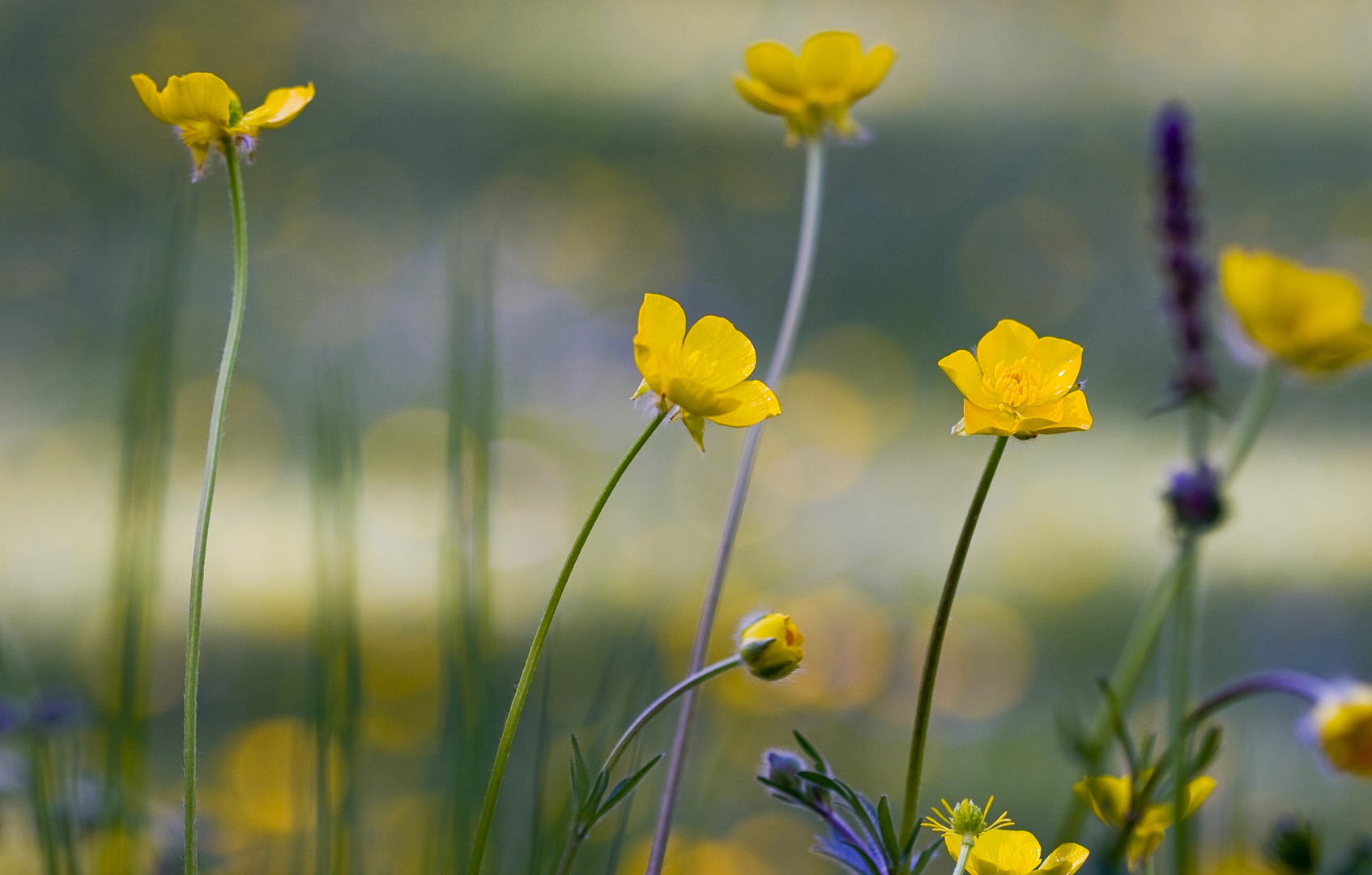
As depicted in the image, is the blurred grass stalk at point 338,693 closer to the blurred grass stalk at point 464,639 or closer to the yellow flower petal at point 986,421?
the blurred grass stalk at point 464,639

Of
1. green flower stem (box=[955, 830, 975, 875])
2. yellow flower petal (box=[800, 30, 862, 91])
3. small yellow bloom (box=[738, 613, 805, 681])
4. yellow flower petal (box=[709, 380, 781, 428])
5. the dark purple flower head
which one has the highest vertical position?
yellow flower petal (box=[800, 30, 862, 91])

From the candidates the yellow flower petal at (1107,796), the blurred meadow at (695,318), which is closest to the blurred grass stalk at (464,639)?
the yellow flower petal at (1107,796)

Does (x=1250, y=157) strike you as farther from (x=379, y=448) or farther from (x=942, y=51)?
(x=379, y=448)

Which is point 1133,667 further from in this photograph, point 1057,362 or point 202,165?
point 202,165

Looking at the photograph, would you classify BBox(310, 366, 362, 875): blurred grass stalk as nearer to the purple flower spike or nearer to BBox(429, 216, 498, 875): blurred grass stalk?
BBox(429, 216, 498, 875): blurred grass stalk

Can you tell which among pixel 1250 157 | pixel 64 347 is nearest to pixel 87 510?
pixel 64 347

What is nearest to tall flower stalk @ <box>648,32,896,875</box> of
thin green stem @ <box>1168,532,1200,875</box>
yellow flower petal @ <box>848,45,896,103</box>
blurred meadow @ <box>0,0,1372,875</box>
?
yellow flower petal @ <box>848,45,896,103</box>
